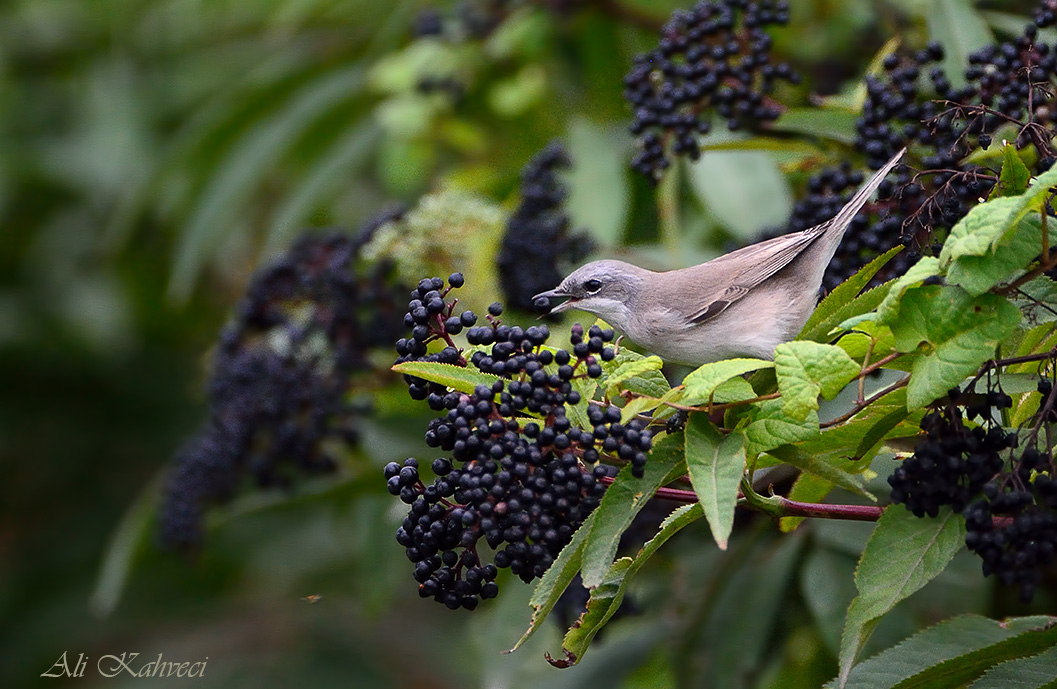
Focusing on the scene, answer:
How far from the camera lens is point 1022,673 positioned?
2.14 meters

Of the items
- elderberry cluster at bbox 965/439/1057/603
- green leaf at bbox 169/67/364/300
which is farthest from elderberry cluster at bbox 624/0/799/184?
green leaf at bbox 169/67/364/300

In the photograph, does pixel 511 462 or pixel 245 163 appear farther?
pixel 245 163

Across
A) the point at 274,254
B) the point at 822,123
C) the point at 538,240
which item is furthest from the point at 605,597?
the point at 274,254

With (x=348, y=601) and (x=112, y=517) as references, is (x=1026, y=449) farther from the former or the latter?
(x=112, y=517)

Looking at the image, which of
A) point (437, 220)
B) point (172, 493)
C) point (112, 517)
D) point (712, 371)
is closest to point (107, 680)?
point (112, 517)

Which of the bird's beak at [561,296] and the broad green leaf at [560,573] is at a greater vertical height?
the broad green leaf at [560,573]

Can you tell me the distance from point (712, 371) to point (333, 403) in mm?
2237

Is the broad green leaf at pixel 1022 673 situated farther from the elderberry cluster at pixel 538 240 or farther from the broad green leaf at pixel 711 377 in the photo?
the elderberry cluster at pixel 538 240

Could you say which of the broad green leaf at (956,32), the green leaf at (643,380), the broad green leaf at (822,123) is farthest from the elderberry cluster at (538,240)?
the green leaf at (643,380)

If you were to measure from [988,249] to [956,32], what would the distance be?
176 cm

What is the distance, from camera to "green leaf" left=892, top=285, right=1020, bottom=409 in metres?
1.75

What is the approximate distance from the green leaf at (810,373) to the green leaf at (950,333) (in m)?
0.11

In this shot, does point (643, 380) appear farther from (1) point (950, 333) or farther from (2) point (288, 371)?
(2) point (288, 371)

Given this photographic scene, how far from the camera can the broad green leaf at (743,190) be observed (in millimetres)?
3710
